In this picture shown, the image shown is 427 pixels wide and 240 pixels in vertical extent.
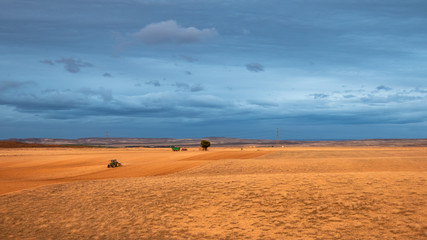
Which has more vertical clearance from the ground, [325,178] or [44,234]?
[325,178]

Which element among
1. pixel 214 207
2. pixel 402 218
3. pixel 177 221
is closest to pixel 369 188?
pixel 402 218

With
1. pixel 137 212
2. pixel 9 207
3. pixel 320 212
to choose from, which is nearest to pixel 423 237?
pixel 320 212

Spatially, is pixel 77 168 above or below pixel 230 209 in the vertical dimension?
above

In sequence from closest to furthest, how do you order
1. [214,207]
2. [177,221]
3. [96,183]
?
[177,221], [214,207], [96,183]

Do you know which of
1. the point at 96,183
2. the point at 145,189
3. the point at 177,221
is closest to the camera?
the point at 177,221

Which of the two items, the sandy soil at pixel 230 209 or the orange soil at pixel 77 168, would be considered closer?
the sandy soil at pixel 230 209

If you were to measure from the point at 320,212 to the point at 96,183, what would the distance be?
14.5m

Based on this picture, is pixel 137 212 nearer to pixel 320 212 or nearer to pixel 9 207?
pixel 9 207

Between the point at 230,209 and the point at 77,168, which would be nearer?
the point at 230,209

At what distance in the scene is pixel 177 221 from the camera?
660 inches

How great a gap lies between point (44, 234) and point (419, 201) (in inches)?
623

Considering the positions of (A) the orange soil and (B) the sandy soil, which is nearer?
(B) the sandy soil

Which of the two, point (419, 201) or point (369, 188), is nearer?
point (419, 201)

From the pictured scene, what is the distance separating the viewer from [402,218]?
15.7 meters
